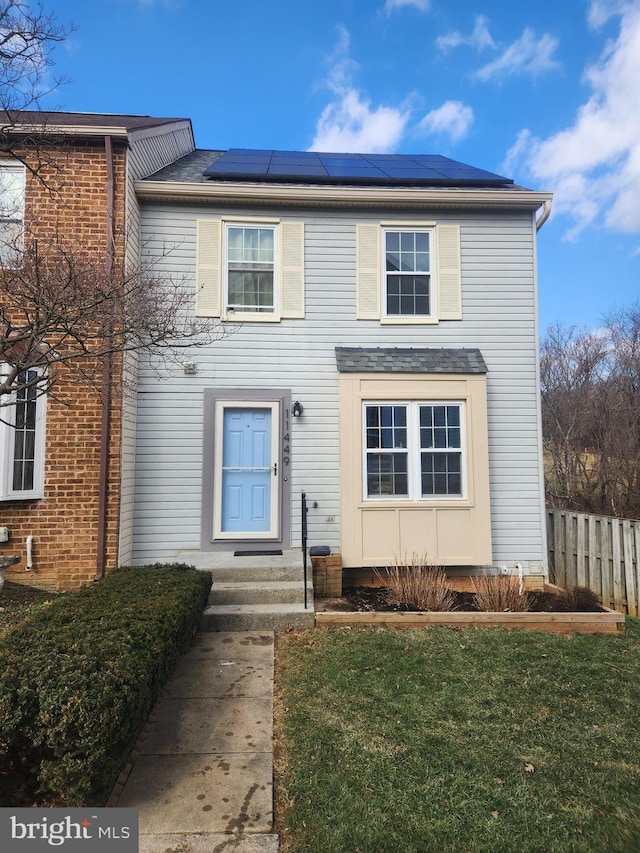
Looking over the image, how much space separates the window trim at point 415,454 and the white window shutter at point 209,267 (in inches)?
109

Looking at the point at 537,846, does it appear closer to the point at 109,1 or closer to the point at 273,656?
the point at 273,656

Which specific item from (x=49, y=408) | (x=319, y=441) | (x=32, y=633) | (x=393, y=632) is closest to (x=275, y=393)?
(x=319, y=441)

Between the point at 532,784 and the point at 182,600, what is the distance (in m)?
2.82

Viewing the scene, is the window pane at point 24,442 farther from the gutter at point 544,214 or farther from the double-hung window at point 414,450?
the gutter at point 544,214

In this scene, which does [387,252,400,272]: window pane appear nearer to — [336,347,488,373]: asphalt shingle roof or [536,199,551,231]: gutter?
[336,347,488,373]: asphalt shingle roof

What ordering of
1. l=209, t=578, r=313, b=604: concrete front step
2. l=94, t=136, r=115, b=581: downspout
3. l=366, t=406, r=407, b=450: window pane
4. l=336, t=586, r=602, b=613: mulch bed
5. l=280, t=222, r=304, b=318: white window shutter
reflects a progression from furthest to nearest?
1. l=280, t=222, r=304, b=318: white window shutter
2. l=366, t=406, r=407, b=450: window pane
3. l=94, t=136, r=115, b=581: downspout
4. l=336, t=586, r=602, b=613: mulch bed
5. l=209, t=578, r=313, b=604: concrete front step

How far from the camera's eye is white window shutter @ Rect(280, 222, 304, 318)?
7328 millimetres

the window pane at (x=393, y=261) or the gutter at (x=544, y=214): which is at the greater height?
the gutter at (x=544, y=214)

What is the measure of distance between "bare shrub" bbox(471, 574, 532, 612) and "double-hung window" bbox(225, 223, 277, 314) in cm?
500

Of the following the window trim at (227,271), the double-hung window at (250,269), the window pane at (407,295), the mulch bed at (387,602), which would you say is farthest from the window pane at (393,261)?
the mulch bed at (387,602)

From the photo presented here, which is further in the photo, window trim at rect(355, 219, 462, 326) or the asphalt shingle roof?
window trim at rect(355, 219, 462, 326)

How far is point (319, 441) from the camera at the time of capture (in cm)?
720

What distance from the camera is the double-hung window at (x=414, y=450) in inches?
275

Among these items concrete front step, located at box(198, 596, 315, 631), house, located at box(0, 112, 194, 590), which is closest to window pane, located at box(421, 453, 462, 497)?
concrete front step, located at box(198, 596, 315, 631)
